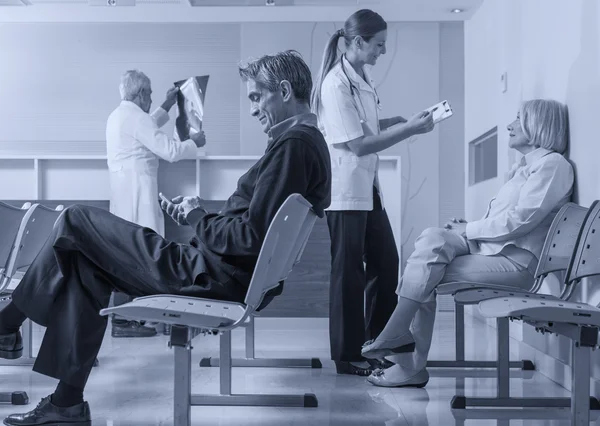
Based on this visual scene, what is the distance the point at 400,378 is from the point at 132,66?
4799mm

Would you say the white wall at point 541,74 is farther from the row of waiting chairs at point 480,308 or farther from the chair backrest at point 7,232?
the chair backrest at point 7,232

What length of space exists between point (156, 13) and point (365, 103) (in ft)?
12.5

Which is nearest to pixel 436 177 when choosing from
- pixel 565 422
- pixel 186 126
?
pixel 186 126

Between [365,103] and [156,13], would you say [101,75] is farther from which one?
[365,103]

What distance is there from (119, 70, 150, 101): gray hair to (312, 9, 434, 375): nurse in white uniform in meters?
1.65

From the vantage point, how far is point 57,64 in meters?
6.71

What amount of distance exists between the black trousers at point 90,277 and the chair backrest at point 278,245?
158 mm

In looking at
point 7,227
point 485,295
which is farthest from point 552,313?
point 7,227

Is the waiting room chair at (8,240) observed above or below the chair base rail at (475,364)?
above

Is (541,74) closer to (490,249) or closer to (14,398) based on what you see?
(490,249)

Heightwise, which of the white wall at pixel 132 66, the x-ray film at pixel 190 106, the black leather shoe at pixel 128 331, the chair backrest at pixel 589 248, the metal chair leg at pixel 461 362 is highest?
the white wall at pixel 132 66

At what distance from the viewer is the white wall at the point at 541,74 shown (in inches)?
103

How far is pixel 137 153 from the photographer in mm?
4418

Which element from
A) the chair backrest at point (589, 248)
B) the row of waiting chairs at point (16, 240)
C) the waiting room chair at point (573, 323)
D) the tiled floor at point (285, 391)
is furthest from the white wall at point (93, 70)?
the waiting room chair at point (573, 323)
